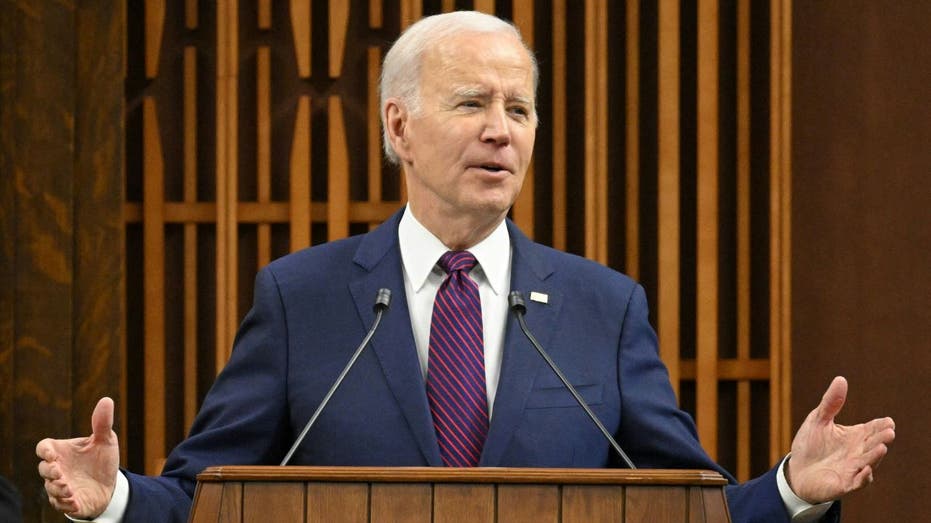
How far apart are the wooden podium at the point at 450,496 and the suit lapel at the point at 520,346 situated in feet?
1.39

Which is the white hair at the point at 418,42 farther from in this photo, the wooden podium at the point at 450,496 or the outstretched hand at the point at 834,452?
the wooden podium at the point at 450,496

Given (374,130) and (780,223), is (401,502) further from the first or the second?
(780,223)

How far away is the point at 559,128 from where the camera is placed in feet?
13.4

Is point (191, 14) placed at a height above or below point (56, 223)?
above

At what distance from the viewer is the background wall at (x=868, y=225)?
3957 mm

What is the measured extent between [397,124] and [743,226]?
1811 mm

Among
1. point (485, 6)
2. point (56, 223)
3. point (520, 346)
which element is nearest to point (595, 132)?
point (485, 6)

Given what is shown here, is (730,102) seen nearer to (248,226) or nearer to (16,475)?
(248,226)

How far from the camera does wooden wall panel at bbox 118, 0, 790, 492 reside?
4.02m

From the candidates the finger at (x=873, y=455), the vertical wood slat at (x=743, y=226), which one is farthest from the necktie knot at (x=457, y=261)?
the vertical wood slat at (x=743, y=226)

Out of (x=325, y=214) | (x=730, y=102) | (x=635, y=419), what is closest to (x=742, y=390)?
(x=730, y=102)

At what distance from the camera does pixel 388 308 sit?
225 centimetres

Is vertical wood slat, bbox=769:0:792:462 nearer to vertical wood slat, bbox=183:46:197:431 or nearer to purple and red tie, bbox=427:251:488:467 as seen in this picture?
vertical wood slat, bbox=183:46:197:431

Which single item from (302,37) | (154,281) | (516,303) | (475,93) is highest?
(302,37)
